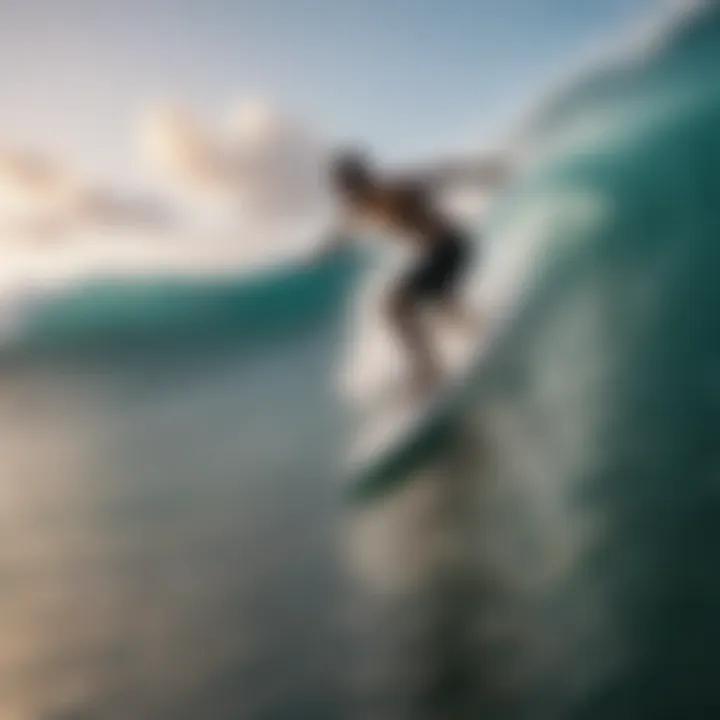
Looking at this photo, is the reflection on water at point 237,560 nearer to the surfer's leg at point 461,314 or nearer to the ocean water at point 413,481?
Answer: the ocean water at point 413,481

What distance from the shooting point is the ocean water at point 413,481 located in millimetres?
1304

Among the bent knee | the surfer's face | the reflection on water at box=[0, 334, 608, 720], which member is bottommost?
the reflection on water at box=[0, 334, 608, 720]

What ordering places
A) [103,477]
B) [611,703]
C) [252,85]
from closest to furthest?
[611,703] → [103,477] → [252,85]

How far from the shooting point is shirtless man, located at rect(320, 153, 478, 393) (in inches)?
56.2

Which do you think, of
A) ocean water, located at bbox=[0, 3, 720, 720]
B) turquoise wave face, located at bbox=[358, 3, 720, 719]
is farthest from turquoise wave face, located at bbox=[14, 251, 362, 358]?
turquoise wave face, located at bbox=[358, 3, 720, 719]

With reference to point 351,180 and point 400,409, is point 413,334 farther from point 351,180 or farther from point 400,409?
point 351,180

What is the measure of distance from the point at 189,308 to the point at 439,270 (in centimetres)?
33

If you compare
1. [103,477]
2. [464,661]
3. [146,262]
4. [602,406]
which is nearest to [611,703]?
[464,661]

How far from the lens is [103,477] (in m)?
1.39

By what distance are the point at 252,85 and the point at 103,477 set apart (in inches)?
22.0

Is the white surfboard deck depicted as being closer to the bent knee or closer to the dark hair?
the bent knee

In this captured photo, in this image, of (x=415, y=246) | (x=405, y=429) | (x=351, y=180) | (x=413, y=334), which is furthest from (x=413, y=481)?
(x=351, y=180)

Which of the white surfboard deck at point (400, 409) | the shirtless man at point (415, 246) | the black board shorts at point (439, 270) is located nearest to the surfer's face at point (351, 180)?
the shirtless man at point (415, 246)

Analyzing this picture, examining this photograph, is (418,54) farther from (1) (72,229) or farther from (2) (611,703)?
(2) (611,703)
